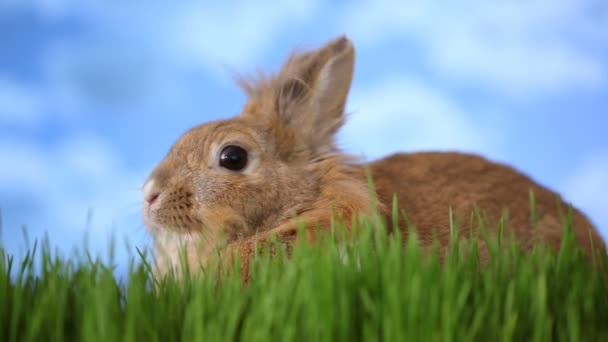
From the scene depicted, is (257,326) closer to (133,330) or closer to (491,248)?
(133,330)

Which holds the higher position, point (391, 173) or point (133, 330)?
point (391, 173)

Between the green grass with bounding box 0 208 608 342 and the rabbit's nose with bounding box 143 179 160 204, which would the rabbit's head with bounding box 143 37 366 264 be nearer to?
the rabbit's nose with bounding box 143 179 160 204

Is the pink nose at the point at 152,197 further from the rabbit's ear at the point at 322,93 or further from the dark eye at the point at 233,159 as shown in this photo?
the rabbit's ear at the point at 322,93

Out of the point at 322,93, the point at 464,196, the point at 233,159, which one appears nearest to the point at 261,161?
the point at 233,159

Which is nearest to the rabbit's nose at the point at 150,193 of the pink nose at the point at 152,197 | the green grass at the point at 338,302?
the pink nose at the point at 152,197

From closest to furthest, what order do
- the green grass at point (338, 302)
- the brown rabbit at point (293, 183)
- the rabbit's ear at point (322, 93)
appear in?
the green grass at point (338, 302) → the brown rabbit at point (293, 183) → the rabbit's ear at point (322, 93)

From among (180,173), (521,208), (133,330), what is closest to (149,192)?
(180,173)

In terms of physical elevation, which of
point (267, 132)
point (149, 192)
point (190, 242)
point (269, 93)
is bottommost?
point (190, 242)
